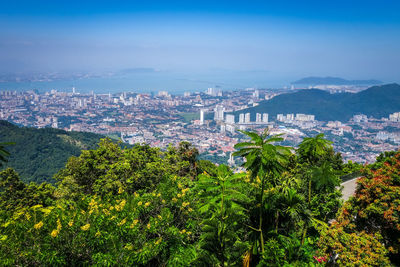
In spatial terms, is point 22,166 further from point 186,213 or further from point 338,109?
point 338,109

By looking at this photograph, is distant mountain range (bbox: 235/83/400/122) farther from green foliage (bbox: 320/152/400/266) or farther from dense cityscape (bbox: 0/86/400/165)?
green foliage (bbox: 320/152/400/266)

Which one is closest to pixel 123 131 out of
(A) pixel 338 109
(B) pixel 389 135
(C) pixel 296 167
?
(C) pixel 296 167

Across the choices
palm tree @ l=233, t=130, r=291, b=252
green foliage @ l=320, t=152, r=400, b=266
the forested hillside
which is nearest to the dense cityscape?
green foliage @ l=320, t=152, r=400, b=266

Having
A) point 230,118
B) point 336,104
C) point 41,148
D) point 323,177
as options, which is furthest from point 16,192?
point 336,104

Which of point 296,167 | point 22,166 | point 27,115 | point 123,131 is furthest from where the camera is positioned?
point 27,115

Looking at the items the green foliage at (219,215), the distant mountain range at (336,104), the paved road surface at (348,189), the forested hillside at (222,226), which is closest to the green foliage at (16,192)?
the forested hillside at (222,226)

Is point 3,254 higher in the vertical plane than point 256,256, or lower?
higher

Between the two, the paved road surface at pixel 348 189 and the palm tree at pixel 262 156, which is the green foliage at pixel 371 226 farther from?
the paved road surface at pixel 348 189
